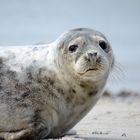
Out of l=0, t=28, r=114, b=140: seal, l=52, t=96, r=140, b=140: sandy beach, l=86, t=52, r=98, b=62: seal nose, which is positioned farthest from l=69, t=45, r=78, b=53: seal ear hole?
l=52, t=96, r=140, b=140: sandy beach

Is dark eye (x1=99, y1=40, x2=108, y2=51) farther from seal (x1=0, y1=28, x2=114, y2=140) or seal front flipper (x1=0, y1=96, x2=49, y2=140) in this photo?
seal front flipper (x1=0, y1=96, x2=49, y2=140)

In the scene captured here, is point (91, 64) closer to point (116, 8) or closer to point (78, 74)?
point (78, 74)

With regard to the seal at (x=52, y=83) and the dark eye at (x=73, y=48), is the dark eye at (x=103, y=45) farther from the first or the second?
the dark eye at (x=73, y=48)

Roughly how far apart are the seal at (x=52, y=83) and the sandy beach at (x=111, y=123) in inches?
11.6

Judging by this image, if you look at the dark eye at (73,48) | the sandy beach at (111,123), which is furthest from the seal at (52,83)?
the sandy beach at (111,123)

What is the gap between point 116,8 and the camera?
5112 cm

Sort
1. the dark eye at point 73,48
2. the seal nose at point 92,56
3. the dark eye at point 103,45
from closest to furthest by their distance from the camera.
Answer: the seal nose at point 92,56 → the dark eye at point 73,48 → the dark eye at point 103,45

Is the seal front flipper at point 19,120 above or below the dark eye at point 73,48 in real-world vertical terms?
below

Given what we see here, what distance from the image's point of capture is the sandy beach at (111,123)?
8.13 meters

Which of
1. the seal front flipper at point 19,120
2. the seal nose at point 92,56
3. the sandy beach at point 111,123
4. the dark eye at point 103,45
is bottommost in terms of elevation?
the sandy beach at point 111,123

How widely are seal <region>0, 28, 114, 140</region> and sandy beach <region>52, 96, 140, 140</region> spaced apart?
0.30 m

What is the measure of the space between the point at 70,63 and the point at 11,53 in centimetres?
69

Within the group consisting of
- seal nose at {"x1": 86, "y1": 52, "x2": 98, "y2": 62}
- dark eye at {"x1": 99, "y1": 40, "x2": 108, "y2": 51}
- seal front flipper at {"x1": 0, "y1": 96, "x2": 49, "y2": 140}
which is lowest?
seal front flipper at {"x1": 0, "y1": 96, "x2": 49, "y2": 140}

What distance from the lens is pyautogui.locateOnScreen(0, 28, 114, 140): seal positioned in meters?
7.35
